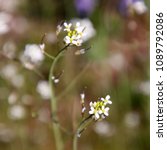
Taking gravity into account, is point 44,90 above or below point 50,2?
below

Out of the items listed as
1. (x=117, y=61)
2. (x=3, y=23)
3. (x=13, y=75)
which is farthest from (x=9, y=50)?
(x=117, y=61)

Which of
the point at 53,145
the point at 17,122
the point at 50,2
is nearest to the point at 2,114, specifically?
the point at 17,122

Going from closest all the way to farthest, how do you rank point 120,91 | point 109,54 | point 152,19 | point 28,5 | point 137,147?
point 152,19 < point 137,147 < point 120,91 < point 109,54 < point 28,5

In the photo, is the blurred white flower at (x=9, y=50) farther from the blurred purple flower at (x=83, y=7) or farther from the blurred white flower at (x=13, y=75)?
the blurred purple flower at (x=83, y=7)

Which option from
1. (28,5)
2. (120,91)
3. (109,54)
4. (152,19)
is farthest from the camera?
(28,5)

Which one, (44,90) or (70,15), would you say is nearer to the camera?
(44,90)

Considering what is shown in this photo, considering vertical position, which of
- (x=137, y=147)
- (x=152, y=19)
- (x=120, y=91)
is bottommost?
(x=137, y=147)

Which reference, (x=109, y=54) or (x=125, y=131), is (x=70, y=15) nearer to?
(x=109, y=54)

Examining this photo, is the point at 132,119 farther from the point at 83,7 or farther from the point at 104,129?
the point at 83,7
